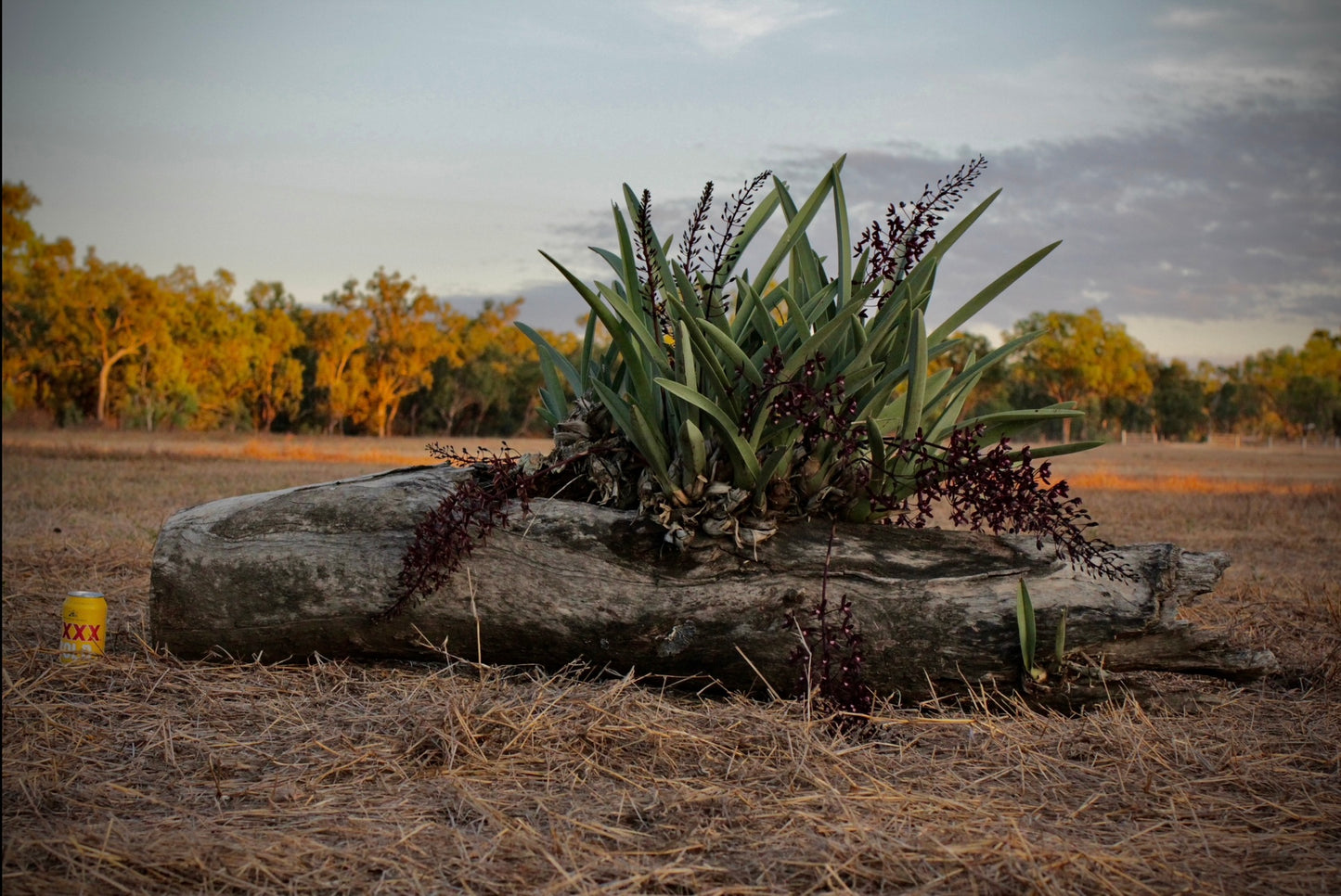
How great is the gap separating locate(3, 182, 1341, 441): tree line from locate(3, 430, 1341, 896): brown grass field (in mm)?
15717

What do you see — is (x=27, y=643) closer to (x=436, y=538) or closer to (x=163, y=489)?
(x=436, y=538)

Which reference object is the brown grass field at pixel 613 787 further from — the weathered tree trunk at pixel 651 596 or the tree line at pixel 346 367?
the tree line at pixel 346 367

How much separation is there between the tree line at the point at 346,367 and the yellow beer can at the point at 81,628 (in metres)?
14.8

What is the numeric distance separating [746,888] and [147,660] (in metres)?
2.48

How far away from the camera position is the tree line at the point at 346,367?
A: 1315 inches

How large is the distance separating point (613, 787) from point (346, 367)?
46.9 metres

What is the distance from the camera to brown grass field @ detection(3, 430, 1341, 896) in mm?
1979

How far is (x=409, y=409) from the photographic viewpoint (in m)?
49.2

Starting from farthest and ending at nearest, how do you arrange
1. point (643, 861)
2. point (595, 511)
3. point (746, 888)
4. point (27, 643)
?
1. point (27, 643)
2. point (595, 511)
3. point (643, 861)
4. point (746, 888)

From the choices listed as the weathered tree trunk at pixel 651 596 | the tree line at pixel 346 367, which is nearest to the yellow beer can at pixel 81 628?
the weathered tree trunk at pixel 651 596

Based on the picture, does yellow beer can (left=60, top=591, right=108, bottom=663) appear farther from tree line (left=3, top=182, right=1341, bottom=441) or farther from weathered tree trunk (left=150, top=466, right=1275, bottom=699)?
tree line (left=3, top=182, right=1341, bottom=441)

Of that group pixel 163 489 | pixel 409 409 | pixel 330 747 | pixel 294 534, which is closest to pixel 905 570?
pixel 330 747

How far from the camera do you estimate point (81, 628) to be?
345 cm

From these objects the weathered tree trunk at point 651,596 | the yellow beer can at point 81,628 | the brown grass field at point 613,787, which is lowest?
the brown grass field at point 613,787
